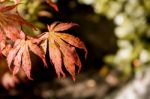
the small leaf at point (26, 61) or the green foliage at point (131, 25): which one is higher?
the green foliage at point (131, 25)

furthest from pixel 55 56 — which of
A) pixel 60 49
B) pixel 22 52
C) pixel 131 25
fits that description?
pixel 131 25

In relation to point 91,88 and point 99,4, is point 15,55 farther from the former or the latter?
point 91,88

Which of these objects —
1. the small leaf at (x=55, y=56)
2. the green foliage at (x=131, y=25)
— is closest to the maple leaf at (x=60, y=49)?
the small leaf at (x=55, y=56)

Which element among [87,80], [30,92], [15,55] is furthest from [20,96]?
[15,55]

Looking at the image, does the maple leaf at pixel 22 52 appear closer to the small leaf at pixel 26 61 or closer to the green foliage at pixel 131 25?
the small leaf at pixel 26 61

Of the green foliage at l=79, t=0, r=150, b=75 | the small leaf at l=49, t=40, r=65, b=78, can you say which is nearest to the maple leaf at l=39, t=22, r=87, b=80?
the small leaf at l=49, t=40, r=65, b=78

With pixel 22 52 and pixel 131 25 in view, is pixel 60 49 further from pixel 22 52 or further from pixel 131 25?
pixel 131 25

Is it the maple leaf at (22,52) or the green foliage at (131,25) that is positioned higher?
the green foliage at (131,25)

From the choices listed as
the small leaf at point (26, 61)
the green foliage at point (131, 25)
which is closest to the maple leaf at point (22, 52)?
the small leaf at point (26, 61)

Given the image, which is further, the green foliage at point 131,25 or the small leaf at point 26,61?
the green foliage at point 131,25

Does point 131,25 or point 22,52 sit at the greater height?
point 131,25

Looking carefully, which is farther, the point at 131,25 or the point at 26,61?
the point at 131,25
